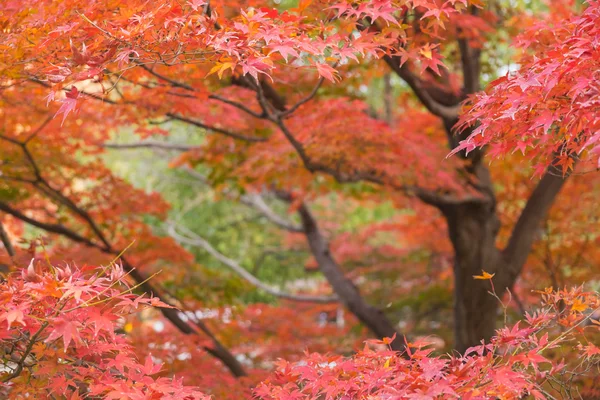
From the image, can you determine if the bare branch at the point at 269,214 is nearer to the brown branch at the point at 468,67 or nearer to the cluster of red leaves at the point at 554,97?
the brown branch at the point at 468,67

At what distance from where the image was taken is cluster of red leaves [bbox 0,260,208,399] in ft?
6.16

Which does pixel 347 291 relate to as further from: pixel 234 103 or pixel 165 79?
pixel 165 79

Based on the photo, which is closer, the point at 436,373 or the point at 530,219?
the point at 436,373

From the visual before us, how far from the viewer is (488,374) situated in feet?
6.75

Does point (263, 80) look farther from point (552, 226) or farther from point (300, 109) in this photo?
point (552, 226)

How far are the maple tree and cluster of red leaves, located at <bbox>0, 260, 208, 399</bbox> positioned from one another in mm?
572

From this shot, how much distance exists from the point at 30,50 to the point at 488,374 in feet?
7.32

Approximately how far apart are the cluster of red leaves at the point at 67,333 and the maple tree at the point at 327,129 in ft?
1.88

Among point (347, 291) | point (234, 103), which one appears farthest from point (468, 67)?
point (347, 291)

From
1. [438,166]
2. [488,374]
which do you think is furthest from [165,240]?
[488,374]

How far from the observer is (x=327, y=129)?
452 centimetres

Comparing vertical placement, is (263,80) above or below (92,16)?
below

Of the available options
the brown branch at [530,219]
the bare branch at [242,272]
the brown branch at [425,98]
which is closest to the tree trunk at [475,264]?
the brown branch at [530,219]

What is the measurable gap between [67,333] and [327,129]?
2.96 metres
